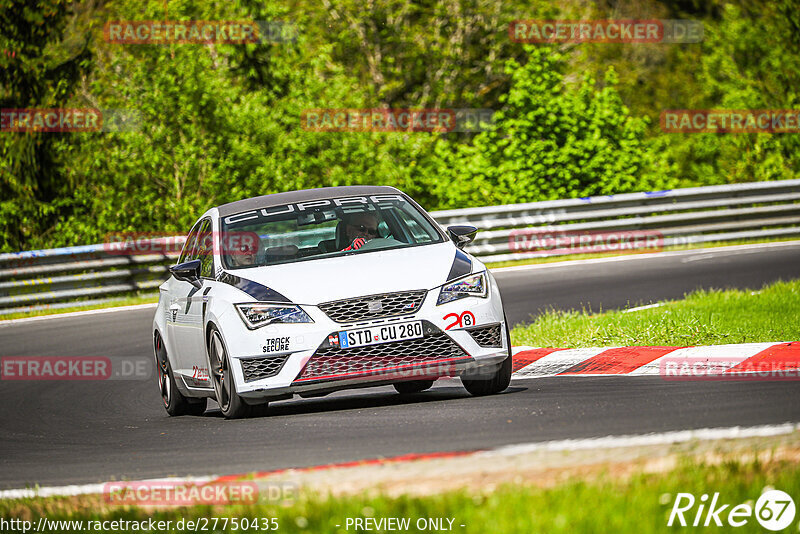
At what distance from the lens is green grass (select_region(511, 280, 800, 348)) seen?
33.5 ft

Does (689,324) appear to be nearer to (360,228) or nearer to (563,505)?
(360,228)

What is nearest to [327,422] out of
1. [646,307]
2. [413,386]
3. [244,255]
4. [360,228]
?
[244,255]

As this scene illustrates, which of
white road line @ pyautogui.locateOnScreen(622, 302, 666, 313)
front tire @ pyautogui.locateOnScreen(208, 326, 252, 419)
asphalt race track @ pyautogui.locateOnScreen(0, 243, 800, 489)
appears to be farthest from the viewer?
white road line @ pyautogui.locateOnScreen(622, 302, 666, 313)

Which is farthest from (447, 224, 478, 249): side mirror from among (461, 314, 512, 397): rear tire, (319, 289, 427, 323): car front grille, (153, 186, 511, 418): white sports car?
(319, 289, 427, 323): car front grille

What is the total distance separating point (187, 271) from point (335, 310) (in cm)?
165

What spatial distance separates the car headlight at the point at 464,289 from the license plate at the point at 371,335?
0.35 m

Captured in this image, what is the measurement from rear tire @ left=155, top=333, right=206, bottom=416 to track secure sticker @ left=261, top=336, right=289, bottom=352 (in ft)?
6.78

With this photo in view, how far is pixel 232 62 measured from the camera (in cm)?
2983

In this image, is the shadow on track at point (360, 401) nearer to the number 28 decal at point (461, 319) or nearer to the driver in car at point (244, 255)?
the number 28 decal at point (461, 319)

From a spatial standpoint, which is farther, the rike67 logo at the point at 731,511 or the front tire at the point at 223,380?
the front tire at the point at 223,380

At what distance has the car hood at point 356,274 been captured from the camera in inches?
316

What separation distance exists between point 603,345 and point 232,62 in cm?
2088

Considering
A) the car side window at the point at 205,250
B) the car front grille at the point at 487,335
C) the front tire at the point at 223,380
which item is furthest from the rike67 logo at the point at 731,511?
the car side window at the point at 205,250

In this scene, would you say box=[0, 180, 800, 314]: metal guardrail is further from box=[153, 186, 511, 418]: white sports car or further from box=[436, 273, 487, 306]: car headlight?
box=[436, 273, 487, 306]: car headlight
